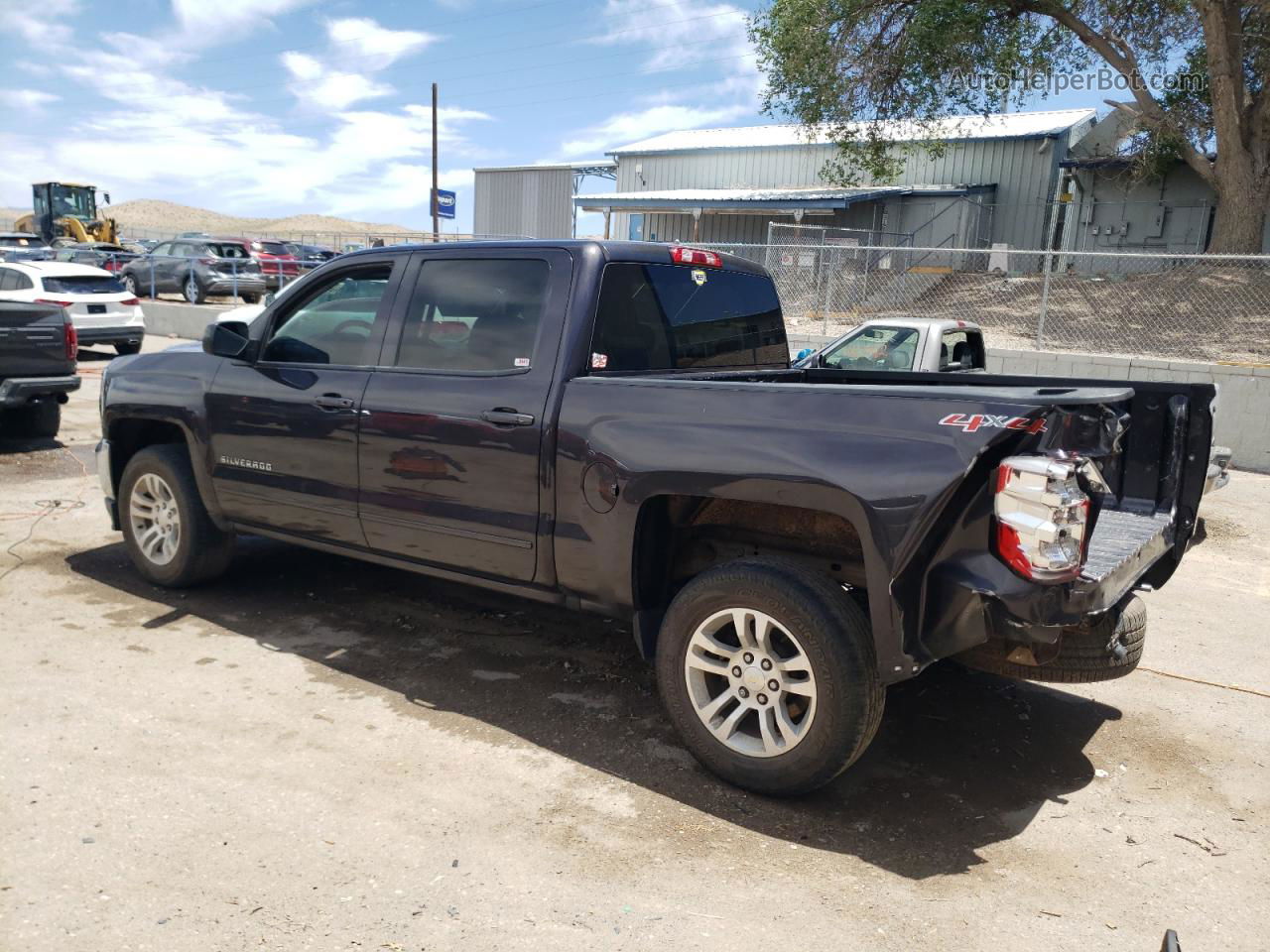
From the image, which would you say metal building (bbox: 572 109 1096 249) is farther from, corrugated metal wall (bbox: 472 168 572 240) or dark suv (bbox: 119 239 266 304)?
dark suv (bbox: 119 239 266 304)

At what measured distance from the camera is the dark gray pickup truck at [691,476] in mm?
3061

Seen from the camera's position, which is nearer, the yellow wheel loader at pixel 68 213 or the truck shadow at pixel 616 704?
the truck shadow at pixel 616 704

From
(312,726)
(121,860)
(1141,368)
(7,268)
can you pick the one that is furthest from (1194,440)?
(7,268)

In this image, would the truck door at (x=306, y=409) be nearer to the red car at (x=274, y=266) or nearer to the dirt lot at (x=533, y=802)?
the dirt lot at (x=533, y=802)

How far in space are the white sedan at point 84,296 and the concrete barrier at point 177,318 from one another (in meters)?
4.25

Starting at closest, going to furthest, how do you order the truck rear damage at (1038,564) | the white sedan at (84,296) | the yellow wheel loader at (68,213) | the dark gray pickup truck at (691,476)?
the truck rear damage at (1038,564) < the dark gray pickup truck at (691,476) < the white sedan at (84,296) < the yellow wheel loader at (68,213)

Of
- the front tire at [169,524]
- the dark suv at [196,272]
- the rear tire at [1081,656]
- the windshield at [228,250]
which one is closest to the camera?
the rear tire at [1081,656]

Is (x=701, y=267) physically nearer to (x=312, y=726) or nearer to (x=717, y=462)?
(x=717, y=462)

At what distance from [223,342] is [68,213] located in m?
41.0

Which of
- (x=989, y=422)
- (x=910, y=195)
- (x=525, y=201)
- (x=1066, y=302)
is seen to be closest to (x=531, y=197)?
(x=525, y=201)

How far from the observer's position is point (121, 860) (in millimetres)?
3018

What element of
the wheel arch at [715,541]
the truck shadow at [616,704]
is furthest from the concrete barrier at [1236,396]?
the wheel arch at [715,541]

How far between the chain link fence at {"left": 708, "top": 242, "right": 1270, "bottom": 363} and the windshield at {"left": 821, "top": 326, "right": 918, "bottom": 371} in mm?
3499

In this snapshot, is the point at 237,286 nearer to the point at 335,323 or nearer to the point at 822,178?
the point at 822,178
